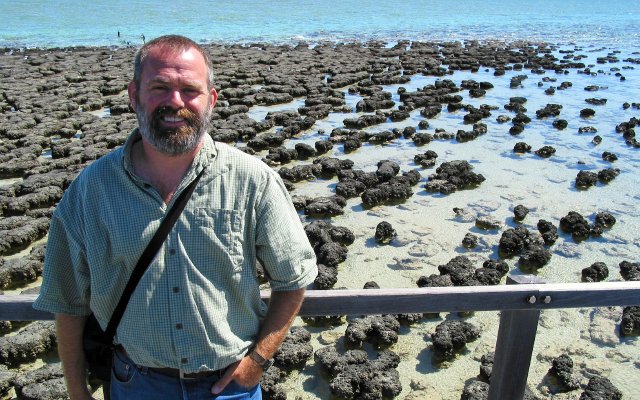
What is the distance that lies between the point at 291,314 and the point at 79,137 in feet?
44.3

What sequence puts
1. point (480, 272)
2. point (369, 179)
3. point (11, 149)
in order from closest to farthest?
point (480, 272)
point (369, 179)
point (11, 149)

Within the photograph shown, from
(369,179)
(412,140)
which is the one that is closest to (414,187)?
(369,179)

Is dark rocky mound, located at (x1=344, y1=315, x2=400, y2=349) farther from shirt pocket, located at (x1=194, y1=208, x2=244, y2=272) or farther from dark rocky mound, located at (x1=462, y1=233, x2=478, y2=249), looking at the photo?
shirt pocket, located at (x1=194, y1=208, x2=244, y2=272)

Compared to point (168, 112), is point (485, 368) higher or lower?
lower

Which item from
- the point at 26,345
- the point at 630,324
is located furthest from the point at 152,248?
the point at 630,324

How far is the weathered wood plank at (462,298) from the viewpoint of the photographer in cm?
326

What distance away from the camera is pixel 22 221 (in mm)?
9211

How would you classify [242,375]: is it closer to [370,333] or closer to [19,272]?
[370,333]

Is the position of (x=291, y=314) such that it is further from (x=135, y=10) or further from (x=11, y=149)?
(x=135, y=10)

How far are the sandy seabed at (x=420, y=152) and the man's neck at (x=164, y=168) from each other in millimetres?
2556

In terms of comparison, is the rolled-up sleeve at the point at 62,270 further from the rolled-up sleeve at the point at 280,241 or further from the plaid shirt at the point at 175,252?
the rolled-up sleeve at the point at 280,241

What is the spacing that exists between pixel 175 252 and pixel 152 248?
10 cm

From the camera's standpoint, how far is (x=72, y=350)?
2832 millimetres

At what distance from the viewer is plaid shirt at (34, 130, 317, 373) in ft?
8.52
